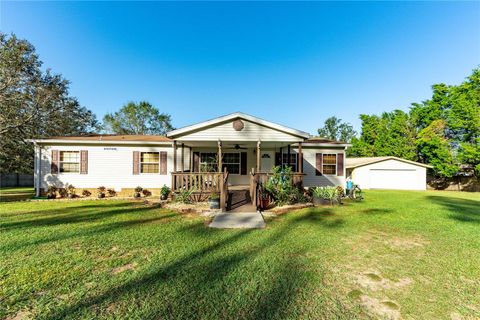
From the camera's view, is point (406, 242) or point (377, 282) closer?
point (377, 282)

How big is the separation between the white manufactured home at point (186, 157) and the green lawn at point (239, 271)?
4.13 meters

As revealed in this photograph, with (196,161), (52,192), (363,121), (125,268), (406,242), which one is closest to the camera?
(125,268)

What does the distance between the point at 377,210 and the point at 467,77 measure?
23.2 metres

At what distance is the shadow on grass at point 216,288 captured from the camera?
2275 millimetres

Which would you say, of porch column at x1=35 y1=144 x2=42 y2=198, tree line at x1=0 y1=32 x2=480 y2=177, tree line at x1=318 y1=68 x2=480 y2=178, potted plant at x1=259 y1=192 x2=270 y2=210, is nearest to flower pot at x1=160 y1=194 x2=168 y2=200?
potted plant at x1=259 y1=192 x2=270 y2=210

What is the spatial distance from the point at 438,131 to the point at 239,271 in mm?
27745

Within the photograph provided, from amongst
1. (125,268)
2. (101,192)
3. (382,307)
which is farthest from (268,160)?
(382,307)

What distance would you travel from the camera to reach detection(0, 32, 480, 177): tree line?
13352 millimetres

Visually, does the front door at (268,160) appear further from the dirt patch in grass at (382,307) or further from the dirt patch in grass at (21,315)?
the dirt patch in grass at (21,315)

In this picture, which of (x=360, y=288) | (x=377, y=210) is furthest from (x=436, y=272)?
(x=377, y=210)

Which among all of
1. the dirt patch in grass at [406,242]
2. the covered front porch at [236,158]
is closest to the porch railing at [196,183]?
the covered front porch at [236,158]

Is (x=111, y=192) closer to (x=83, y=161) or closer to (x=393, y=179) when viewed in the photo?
(x=83, y=161)

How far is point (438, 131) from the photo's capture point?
2133cm

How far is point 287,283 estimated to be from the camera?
9.36ft
